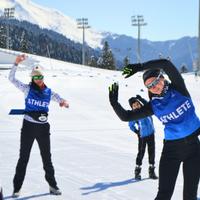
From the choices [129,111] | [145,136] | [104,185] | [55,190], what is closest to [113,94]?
[129,111]

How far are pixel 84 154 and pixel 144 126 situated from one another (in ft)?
11.8

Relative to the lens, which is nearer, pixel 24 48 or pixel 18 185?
pixel 18 185

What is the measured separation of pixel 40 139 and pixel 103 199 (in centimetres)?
136

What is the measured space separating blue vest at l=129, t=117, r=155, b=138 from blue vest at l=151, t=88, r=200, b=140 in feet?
14.3

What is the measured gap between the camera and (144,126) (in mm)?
10445

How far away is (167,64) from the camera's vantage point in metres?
6.04

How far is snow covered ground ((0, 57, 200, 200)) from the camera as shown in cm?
930

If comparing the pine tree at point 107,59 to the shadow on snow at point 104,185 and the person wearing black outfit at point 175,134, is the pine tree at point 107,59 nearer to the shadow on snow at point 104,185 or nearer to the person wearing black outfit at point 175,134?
the shadow on snow at point 104,185

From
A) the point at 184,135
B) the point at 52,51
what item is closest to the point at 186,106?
the point at 184,135

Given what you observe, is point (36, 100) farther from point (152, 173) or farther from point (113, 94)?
point (152, 173)

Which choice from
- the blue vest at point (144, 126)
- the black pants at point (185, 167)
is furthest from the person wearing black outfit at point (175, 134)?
the blue vest at point (144, 126)

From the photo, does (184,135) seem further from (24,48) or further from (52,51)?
(52,51)

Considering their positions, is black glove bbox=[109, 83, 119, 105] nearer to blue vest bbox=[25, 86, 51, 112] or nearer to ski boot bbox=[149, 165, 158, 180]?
blue vest bbox=[25, 86, 51, 112]

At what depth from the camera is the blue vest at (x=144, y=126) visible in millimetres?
10368
